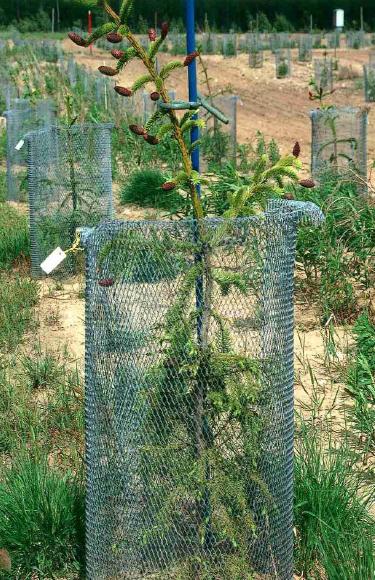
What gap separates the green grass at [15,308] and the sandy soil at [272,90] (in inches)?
291

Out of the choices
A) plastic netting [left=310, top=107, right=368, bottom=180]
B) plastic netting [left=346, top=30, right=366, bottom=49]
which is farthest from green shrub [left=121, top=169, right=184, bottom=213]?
plastic netting [left=346, top=30, right=366, bottom=49]

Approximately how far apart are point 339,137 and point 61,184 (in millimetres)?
4152

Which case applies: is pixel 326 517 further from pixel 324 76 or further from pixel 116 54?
pixel 324 76

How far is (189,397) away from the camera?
3.24 metres

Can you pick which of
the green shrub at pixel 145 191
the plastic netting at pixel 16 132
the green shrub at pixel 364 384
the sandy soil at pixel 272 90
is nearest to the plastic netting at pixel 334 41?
the sandy soil at pixel 272 90

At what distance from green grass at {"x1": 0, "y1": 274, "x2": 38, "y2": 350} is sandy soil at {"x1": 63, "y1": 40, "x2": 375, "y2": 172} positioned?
738 centimetres

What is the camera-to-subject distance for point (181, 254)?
3.16 meters

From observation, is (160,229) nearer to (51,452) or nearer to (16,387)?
(51,452)

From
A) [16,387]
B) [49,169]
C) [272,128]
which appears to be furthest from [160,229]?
[272,128]

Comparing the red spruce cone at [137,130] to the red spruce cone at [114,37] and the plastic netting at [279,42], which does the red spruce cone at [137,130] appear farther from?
the plastic netting at [279,42]

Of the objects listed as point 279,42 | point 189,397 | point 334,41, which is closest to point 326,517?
point 189,397

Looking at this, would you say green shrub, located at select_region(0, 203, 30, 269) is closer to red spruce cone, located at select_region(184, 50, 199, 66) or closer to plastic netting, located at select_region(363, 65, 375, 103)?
red spruce cone, located at select_region(184, 50, 199, 66)

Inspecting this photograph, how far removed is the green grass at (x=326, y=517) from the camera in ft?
11.3

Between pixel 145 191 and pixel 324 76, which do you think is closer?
pixel 145 191
